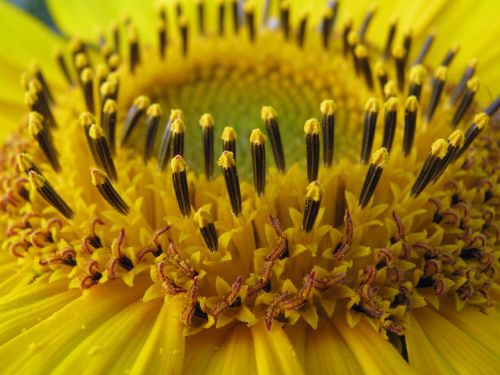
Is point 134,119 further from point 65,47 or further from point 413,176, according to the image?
point 65,47

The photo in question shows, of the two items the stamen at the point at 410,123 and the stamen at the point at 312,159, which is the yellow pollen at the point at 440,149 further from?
the stamen at the point at 312,159

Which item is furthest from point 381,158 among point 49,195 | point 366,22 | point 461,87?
point 366,22

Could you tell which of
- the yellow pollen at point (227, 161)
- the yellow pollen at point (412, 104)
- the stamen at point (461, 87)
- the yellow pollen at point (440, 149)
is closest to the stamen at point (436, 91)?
the stamen at point (461, 87)

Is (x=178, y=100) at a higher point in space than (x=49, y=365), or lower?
higher

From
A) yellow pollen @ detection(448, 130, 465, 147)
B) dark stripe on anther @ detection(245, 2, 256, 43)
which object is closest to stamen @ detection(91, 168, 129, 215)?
yellow pollen @ detection(448, 130, 465, 147)

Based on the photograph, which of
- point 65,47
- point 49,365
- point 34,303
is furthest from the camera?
point 65,47

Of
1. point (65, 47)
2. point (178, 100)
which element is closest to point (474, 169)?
point (178, 100)
